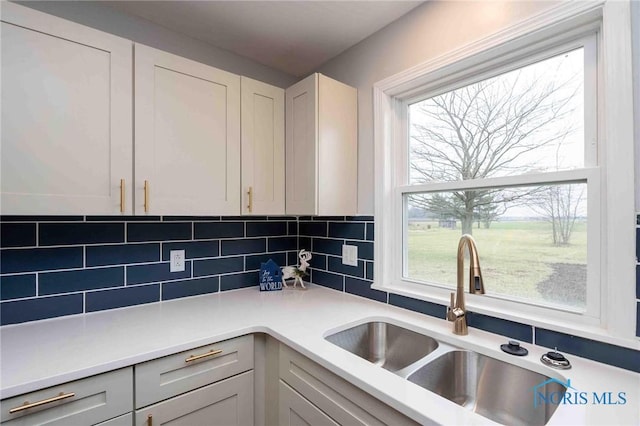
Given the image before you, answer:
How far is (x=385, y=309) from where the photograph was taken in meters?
1.55

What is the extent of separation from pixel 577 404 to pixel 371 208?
1.11 metres

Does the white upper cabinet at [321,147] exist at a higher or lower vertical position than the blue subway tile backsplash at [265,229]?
higher

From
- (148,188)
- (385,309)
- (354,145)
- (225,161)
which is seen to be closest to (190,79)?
(225,161)

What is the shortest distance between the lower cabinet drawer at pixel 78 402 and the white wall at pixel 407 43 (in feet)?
4.28

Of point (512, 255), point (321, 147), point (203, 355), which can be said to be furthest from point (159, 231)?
point (512, 255)

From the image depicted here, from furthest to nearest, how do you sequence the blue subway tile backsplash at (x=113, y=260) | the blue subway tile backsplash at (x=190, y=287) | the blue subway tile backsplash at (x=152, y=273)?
1. the blue subway tile backsplash at (x=190, y=287)
2. the blue subway tile backsplash at (x=152, y=273)
3. the blue subway tile backsplash at (x=113, y=260)

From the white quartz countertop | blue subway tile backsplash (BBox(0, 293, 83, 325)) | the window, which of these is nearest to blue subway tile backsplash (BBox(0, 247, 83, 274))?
blue subway tile backsplash (BBox(0, 293, 83, 325))

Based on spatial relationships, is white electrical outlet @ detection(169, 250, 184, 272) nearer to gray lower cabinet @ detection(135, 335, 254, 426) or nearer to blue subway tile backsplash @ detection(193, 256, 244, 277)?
blue subway tile backsplash @ detection(193, 256, 244, 277)

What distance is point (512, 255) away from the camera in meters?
1.26

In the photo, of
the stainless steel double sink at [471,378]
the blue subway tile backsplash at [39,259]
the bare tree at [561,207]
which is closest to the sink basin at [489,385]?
the stainless steel double sink at [471,378]

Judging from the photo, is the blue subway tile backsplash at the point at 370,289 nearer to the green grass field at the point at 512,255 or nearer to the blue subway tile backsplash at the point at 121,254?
the green grass field at the point at 512,255

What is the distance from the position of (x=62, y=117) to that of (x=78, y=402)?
98 centimetres

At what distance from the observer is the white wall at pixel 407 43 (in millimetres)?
1233

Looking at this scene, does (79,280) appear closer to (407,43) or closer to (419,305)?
(419,305)
